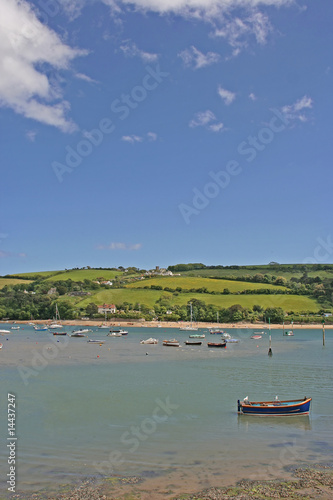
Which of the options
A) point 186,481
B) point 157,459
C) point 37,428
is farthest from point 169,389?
point 186,481

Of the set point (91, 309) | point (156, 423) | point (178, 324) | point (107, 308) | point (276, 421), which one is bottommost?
point (178, 324)

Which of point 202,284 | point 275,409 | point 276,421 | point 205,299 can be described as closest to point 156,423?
point 276,421

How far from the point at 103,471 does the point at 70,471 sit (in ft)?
4.52

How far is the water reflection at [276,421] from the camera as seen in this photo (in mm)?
24717

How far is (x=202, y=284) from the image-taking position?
184875mm

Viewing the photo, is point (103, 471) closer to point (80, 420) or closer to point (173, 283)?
point (80, 420)

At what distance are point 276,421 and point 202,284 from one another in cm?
15915

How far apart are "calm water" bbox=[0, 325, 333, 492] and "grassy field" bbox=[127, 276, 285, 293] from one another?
4959 inches

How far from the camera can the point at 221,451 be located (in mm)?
19969

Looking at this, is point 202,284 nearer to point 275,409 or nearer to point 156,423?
point 275,409

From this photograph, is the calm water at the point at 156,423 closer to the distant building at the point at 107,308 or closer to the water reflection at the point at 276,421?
Answer: the water reflection at the point at 276,421

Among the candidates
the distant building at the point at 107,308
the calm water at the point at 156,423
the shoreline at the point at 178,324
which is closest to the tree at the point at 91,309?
the distant building at the point at 107,308

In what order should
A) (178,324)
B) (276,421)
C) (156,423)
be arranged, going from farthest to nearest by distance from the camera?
(178,324) → (276,421) → (156,423)

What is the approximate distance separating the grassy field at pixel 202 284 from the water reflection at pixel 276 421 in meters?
146
